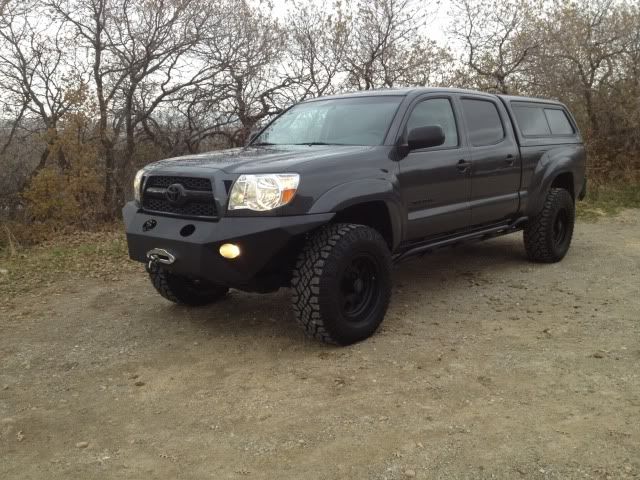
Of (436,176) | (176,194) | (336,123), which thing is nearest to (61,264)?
(176,194)

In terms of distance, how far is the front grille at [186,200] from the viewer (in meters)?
3.65

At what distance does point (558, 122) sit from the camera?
6453 mm

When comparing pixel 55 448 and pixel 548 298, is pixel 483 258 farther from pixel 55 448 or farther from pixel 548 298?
pixel 55 448

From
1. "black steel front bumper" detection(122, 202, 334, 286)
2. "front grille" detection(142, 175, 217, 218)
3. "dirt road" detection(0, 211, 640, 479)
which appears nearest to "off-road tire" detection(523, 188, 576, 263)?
"dirt road" detection(0, 211, 640, 479)

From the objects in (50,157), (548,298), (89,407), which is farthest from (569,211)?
(50,157)

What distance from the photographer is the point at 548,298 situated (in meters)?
4.92

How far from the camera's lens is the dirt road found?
8.34ft

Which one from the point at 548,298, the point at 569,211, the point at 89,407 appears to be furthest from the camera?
the point at 569,211

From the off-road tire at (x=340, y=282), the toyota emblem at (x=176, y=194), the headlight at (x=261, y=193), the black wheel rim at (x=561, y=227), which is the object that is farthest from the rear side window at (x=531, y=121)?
the toyota emblem at (x=176, y=194)

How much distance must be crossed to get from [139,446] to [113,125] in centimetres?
1248

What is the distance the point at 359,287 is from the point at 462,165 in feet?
4.96

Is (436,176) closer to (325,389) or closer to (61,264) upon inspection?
(325,389)

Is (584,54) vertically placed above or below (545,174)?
above

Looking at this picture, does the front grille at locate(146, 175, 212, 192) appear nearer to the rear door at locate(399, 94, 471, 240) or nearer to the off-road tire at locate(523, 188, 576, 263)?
the rear door at locate(399, 94, 471, 240)
